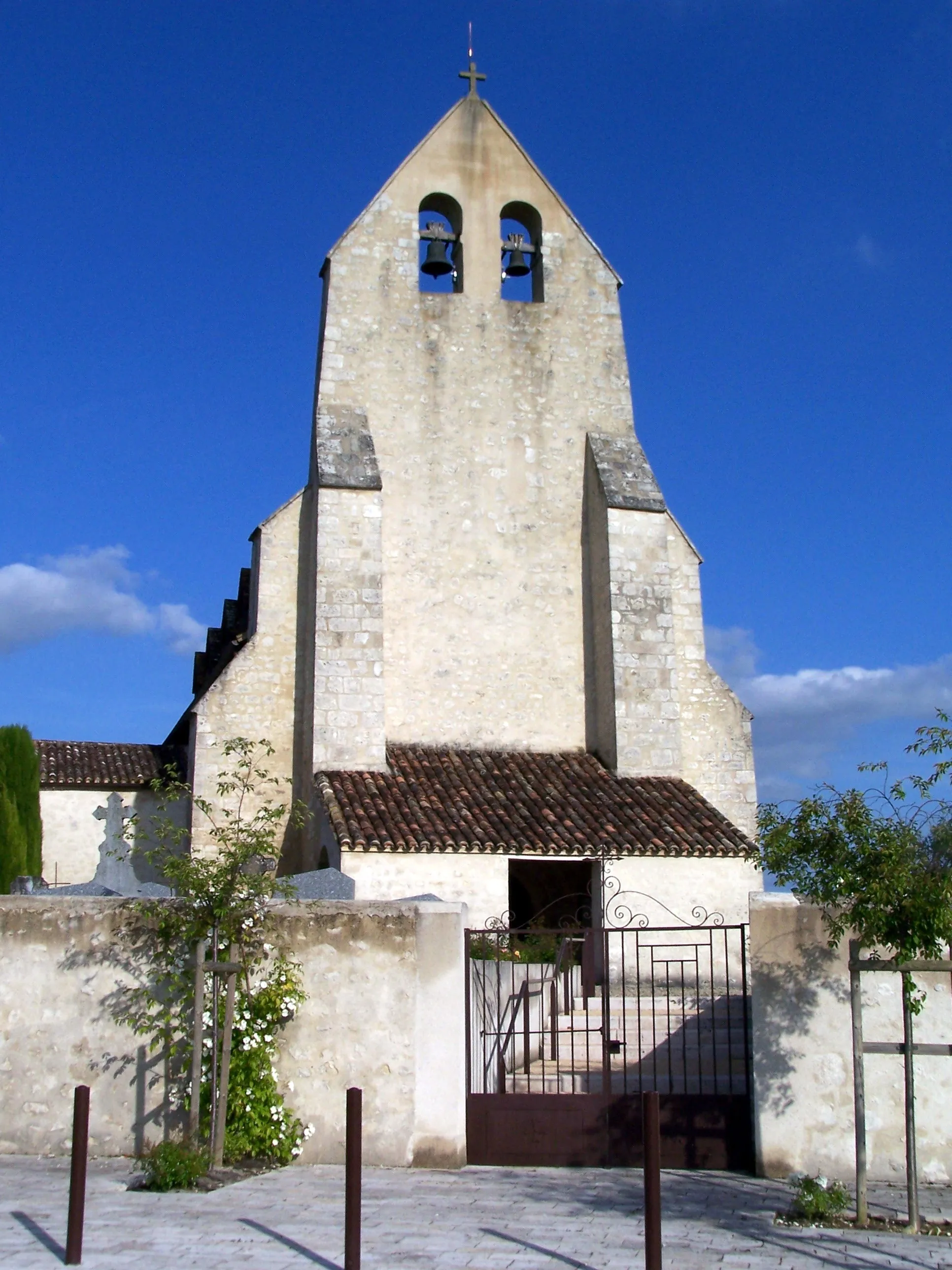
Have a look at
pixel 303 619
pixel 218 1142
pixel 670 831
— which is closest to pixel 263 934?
pixel 218 1142

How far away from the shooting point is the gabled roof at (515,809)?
1786 cm

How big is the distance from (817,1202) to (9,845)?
17396mm

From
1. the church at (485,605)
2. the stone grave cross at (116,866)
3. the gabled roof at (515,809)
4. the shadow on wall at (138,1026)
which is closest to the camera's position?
the shadow on wall at (138,1026)

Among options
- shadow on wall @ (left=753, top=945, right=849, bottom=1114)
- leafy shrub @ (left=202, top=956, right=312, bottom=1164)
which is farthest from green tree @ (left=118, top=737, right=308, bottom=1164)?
shadow on wall @ (left=753, top=945, right=849, bottom=1114)

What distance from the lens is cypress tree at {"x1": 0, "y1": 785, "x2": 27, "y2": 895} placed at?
21906mm

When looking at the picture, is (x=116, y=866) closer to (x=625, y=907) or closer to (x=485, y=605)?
(x=625, y=907)

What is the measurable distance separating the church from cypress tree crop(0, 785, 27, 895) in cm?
152

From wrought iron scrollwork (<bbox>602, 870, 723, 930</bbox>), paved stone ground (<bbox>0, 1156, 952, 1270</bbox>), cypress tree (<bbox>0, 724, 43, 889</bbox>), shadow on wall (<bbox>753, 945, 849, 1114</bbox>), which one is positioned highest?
cypress tree (<bbox>0, 724, 43, 889</bbox>)

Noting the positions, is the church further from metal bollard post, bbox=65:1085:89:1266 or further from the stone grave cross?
metal bollard post, bbox=65:1085:89:1266

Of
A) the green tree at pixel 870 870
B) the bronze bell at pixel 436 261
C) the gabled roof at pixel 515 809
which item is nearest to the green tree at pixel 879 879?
the green tree at pixel 870 870

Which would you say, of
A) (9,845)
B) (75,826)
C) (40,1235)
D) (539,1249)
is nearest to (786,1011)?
(539,1249)

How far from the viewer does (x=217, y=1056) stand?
976 cm

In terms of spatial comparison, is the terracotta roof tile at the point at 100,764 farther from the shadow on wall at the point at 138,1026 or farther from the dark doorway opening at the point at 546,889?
the shadow on wall at the point at 138,1026

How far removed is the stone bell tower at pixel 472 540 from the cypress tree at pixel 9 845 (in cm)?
418
